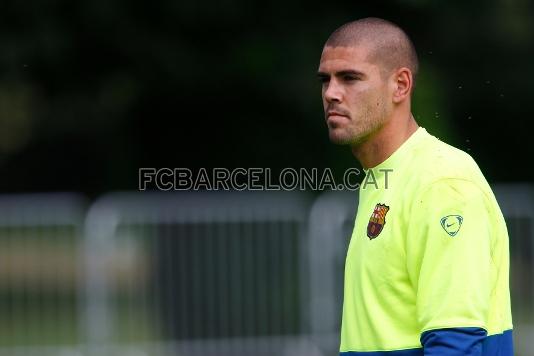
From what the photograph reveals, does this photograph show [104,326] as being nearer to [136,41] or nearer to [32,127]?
[136,41]

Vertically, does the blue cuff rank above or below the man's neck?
below

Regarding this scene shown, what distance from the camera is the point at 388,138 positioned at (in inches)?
140

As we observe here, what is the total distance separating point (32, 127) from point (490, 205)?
39.7 feet

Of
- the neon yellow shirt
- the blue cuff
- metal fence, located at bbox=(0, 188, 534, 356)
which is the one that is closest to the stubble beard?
the neon yellow shirt

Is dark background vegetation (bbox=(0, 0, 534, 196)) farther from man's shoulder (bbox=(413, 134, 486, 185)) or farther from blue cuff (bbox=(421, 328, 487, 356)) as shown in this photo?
blue cuff (bbox=(421, 328, 487, 356))

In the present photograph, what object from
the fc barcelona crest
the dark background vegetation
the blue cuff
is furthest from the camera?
the dark background vegetation

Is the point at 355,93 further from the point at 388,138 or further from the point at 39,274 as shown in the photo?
the point at 39,274

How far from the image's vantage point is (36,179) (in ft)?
49.6

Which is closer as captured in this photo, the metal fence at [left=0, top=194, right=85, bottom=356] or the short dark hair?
the short dark hair

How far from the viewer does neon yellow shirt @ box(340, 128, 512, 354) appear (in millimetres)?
3037

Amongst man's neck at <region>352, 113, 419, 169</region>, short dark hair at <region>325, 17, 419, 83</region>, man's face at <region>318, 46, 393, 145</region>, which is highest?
short dark hair at <region>325, 17, 419, 83</region>

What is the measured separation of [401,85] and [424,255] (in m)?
0.68

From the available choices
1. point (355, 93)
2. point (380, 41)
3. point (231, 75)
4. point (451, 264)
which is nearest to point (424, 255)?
point (451, 264)

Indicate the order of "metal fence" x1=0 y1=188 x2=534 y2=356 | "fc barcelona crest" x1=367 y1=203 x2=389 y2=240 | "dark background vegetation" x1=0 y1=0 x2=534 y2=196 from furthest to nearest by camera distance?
"dark background vegetation" x1=0 y1=0 x2=534 y2=196, "metal fence" x1=0 y1=188 x2=534 y2=356, "fc barcelona crest" x1=367 y1=203 x2=389 y2=240
